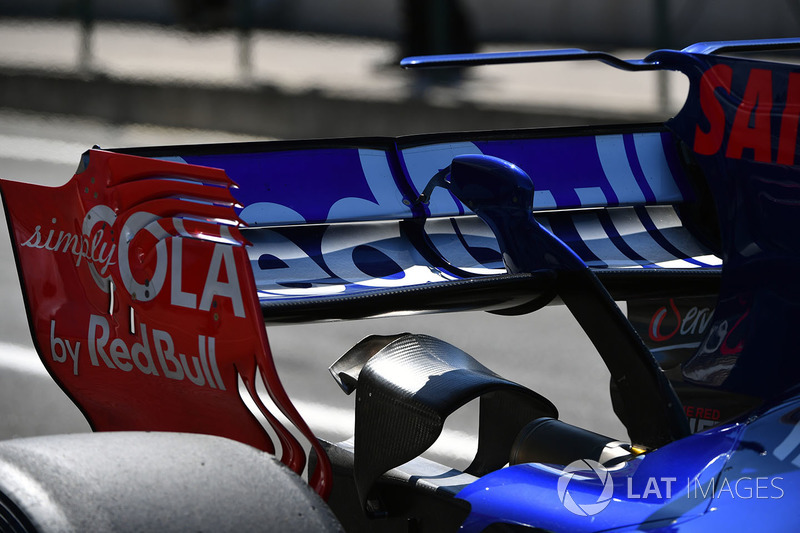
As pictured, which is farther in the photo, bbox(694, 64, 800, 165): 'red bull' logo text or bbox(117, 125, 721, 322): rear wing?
bbox(117, 125, 721, 322): rear wing

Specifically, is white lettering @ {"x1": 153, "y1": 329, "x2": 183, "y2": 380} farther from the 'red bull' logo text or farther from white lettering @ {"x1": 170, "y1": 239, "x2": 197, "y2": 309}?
the 'red bull' logo text

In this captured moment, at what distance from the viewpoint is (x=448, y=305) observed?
2.21m

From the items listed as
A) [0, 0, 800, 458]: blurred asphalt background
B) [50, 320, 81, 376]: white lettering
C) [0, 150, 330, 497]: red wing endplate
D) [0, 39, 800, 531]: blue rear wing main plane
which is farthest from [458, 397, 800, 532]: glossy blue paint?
[0, 0, 800, 458]: blurred asphalt background

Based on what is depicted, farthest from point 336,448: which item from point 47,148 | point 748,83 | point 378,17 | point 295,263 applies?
point 378,17

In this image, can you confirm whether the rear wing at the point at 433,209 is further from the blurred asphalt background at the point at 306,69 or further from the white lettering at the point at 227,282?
the blurred asphalt background at the point at 306,69

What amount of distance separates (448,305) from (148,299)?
22.4 inches

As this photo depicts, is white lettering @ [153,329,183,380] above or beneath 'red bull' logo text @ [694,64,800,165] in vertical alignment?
beneath

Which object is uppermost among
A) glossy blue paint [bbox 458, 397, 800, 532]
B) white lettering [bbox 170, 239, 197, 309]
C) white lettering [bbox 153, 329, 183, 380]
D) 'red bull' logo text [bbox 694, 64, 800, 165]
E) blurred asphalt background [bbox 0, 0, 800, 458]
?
blurred asphalt background [bbox 0, 0, 800, 458]

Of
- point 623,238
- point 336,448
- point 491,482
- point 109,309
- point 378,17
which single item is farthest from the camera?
point 378,17

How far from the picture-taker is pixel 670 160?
314cm

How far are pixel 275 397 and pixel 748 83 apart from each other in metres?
1.15

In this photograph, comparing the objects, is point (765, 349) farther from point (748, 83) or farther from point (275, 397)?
point (275, 397)

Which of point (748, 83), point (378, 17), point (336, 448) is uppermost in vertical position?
point (378, 17)

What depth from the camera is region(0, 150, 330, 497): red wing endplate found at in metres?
1.82
